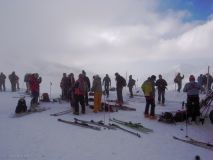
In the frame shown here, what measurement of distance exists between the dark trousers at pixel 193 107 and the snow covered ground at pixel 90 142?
0.59 m

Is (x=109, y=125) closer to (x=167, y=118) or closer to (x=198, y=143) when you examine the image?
(x=167, y=118)

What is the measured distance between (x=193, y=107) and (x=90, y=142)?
592 cm

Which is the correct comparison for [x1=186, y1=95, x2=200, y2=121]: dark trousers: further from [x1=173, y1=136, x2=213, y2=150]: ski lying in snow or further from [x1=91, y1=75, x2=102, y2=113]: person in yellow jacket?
[x1=91, y1=75, x2=102, y2=113]: person in yellow jacket

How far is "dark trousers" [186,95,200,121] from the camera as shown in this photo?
14.7 meters

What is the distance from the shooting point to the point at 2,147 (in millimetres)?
10023

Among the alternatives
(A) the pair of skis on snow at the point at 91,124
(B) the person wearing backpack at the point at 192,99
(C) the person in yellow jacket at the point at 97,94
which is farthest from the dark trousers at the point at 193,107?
(C) the person in yellow jacket at the point at 97,94

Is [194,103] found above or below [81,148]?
above

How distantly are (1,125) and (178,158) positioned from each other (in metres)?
7.49

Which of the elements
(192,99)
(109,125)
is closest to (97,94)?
(109,125)

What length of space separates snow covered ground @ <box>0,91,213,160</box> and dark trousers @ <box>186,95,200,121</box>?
588mm

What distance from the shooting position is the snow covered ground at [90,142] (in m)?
9.69

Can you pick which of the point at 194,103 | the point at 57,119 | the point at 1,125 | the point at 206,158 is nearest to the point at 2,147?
the point at 1,125

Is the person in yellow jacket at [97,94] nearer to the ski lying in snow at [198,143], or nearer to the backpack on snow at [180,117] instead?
the backpack on snow at [180,117]

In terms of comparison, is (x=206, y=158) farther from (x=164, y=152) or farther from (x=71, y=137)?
(x=71, y=137)
